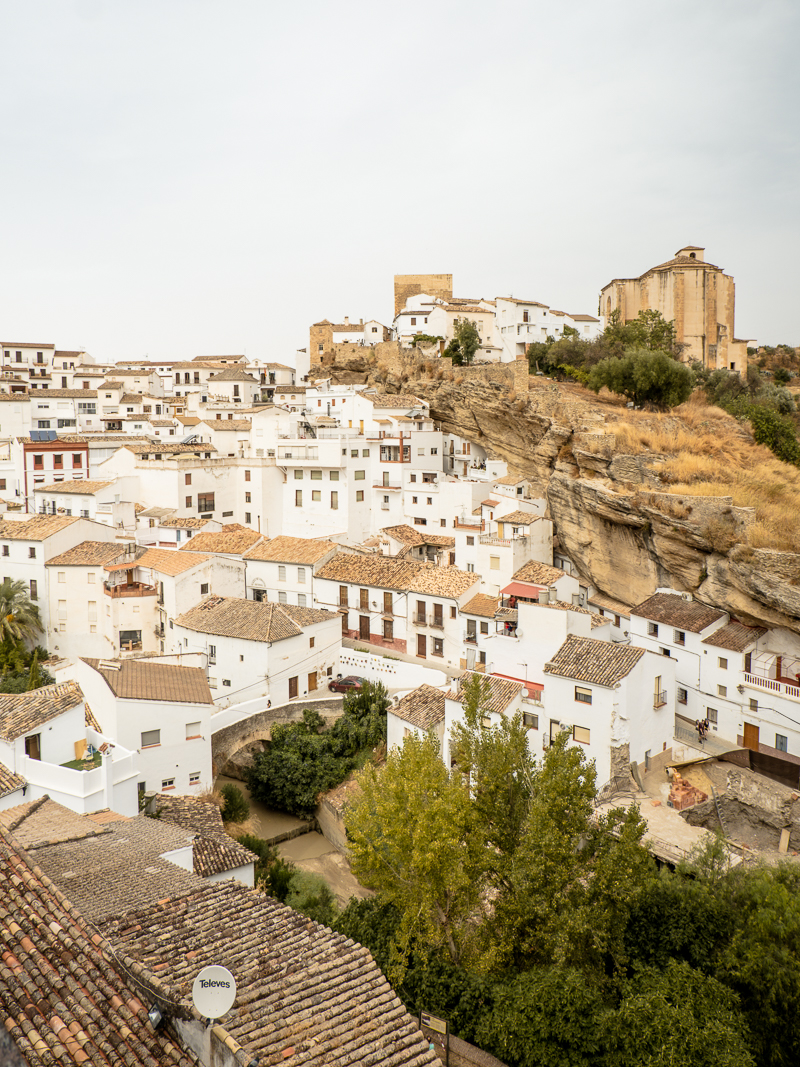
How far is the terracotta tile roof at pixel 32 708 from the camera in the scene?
16.0 meters

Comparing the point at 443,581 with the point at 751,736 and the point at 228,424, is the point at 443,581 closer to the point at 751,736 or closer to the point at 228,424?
the point at 751,736

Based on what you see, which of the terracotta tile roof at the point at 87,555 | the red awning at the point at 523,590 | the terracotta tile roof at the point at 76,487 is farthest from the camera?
the terracotta tile roof at the point at 76,487

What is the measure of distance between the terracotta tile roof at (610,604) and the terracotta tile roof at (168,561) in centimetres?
1724

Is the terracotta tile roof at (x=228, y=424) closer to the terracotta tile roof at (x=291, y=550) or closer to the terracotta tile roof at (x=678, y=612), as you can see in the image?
the terracotta tile roof at (x=291, y=550)

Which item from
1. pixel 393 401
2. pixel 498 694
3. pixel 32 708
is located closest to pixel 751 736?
pixel 498 694

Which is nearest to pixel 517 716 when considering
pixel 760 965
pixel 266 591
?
pixel 760 965

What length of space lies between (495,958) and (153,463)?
107 ft

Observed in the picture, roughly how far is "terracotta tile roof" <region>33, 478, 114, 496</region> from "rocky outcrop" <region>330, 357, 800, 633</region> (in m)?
19.7

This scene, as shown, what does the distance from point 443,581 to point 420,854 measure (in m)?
17.2

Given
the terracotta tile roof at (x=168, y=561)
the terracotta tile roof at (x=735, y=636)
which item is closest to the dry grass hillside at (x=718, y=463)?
the terracotta tile roof at (x=735, y=636)

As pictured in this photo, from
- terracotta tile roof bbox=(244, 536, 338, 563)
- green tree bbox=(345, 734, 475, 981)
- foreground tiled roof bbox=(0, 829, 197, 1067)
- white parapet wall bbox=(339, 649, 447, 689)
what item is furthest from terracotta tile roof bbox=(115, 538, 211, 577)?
foreground tiled roof bbox=(0, 829, 197, 1067)

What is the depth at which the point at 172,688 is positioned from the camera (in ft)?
72.4

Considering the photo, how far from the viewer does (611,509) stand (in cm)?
2969

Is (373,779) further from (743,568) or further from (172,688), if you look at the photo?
(743,568)
